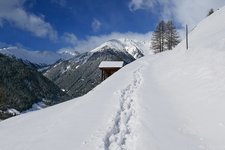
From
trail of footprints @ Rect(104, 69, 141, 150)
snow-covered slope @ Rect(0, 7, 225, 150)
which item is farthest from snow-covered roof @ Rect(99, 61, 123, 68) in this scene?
trail of footprints @ Rect(104, 69, 141, 150)

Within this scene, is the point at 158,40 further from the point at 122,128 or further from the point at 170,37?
the point at 122,128

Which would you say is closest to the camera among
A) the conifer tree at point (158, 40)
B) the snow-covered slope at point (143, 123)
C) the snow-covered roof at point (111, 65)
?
the snow-covered slope at point (143, 123)

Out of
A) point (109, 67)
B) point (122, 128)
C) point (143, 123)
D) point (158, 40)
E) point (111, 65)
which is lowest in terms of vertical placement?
point (122, 128)

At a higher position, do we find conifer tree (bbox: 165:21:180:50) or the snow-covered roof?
conifer tree (bbox: 165:21:180:50)

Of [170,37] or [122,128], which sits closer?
[122,128]

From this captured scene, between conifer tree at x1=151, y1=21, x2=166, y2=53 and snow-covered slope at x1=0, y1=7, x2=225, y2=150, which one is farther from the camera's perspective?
conifer tree at x1=151, y1=21, x2=166, y2=53

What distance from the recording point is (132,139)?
39.9 feet

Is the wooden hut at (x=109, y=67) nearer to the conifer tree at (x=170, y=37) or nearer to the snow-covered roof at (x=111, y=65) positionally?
the snow-covered roof at (x=111, y=65)

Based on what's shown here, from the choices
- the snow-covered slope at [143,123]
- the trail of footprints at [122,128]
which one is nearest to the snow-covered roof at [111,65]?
the snow-covered slope at [143,123]

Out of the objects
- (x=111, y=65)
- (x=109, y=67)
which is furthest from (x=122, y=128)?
(x=111, y=65)

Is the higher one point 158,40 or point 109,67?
point 158,40

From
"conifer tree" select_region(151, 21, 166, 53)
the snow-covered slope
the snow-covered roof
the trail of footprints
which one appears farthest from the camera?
"conifer tree" select_region(151, 21, 166, 53)

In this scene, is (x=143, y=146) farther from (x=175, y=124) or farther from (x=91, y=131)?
(x=175, y=124)

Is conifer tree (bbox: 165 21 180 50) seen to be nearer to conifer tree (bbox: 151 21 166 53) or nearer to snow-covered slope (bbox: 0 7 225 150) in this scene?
conifer tree (bbox: 151 21 166 53)
